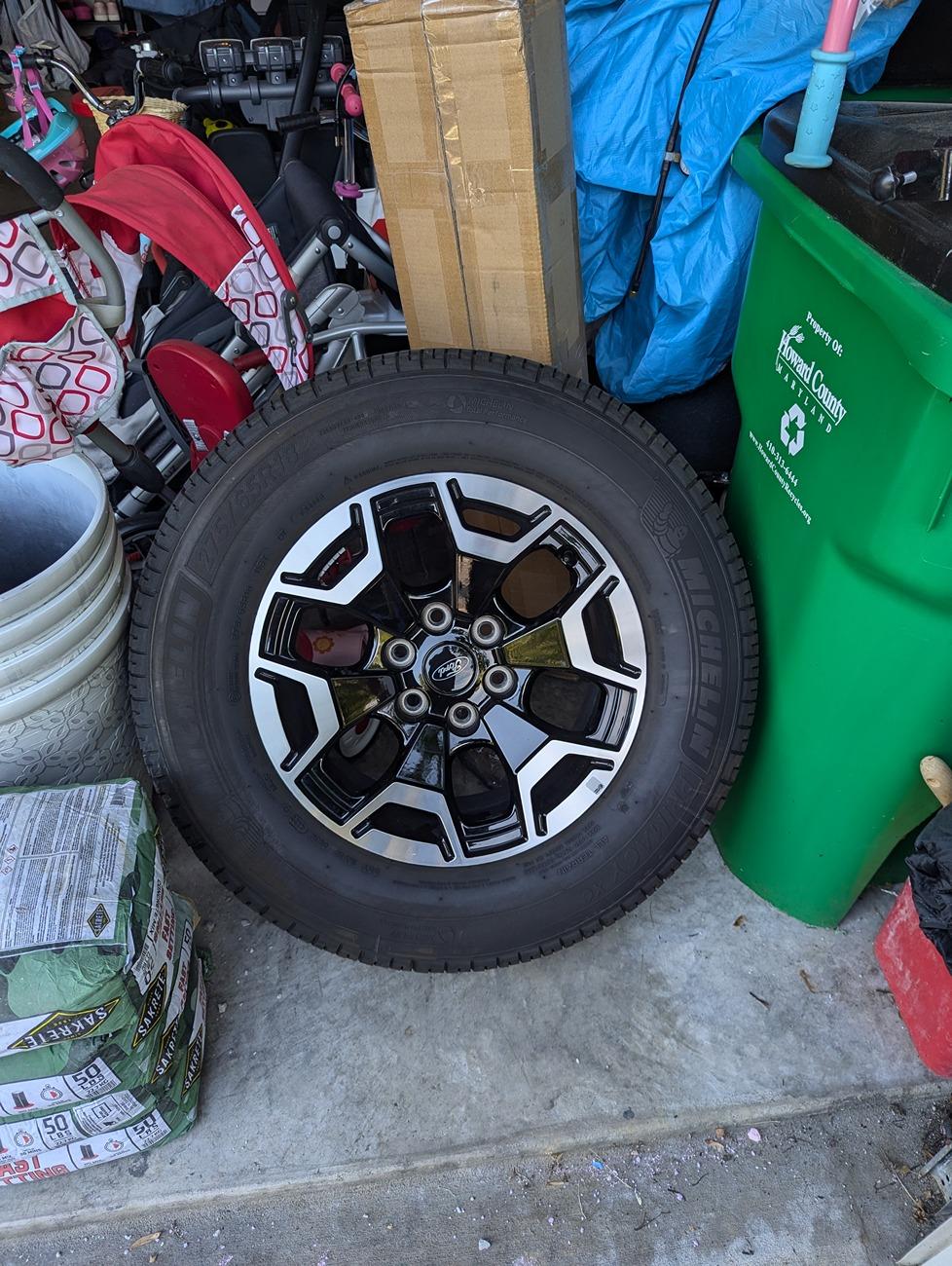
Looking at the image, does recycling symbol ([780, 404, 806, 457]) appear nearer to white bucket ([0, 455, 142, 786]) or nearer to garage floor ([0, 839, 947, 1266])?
garage floor ([0, 839, 947, 1266])

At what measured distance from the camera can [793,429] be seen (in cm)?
128

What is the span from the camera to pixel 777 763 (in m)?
1.41

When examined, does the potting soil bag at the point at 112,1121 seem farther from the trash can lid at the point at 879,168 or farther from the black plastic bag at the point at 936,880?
the trash can lid at the point at 879,168

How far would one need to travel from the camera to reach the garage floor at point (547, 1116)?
121 cm

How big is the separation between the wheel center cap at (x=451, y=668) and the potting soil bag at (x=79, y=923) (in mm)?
543

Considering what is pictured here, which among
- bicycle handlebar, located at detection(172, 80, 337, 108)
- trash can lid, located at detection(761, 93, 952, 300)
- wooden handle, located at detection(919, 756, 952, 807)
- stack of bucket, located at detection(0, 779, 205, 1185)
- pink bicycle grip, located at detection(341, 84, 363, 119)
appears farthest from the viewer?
bicycle handlebar, located at detection(172, 80, 337, 108)

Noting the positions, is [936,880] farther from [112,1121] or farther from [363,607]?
[112,1121]

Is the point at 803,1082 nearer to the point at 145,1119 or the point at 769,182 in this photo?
the point at 145,1119

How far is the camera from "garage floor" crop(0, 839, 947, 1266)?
1.21 metres

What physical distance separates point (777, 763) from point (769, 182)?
3.08ft

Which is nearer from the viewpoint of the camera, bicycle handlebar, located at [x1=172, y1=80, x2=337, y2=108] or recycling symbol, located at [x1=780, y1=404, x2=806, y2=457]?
recycling symbol, located at [x1=780, y1=404, x2=806, y2=457]

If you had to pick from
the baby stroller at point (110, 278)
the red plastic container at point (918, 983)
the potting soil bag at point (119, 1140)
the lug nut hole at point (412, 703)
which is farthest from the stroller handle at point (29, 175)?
the red plastic container at point (918, 983)

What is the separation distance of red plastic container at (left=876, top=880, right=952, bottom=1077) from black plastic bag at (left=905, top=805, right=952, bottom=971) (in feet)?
0.60

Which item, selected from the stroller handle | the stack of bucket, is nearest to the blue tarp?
the stroller handle
